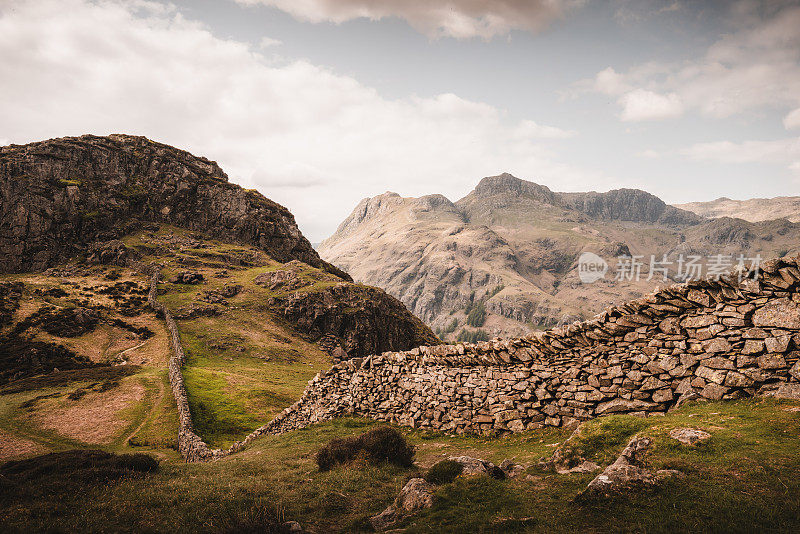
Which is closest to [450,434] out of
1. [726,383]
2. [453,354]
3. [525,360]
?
[453,354]

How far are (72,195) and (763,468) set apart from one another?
186469mm

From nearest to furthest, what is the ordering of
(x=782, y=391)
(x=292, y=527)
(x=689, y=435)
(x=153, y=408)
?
1. (x=292, y=527)
2. (x=689, y=435)
3. (x=782, y=391)
4. (x=153, y=408)

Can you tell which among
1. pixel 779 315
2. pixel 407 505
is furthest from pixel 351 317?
pixel 779 315

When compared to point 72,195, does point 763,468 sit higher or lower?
lower

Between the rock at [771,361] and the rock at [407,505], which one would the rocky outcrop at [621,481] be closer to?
the rock at [407,505]

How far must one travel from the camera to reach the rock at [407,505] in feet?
27.1

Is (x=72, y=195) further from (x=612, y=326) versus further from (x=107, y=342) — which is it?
(x=612, y=326)

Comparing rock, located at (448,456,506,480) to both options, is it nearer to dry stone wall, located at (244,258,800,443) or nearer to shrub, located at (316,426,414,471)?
shrub, located at (316,426,414,471)

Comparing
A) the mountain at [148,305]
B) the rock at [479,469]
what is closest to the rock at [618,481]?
the rock at [479,469]

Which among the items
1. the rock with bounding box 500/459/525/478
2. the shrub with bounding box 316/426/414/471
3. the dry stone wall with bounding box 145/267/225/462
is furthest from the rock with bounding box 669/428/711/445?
the dry stone wall with bounding box 145/267/225/462

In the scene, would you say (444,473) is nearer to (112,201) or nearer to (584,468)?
(584,468)

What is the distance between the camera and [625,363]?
473 inches

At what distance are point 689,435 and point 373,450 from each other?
30.8ft

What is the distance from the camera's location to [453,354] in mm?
16812
